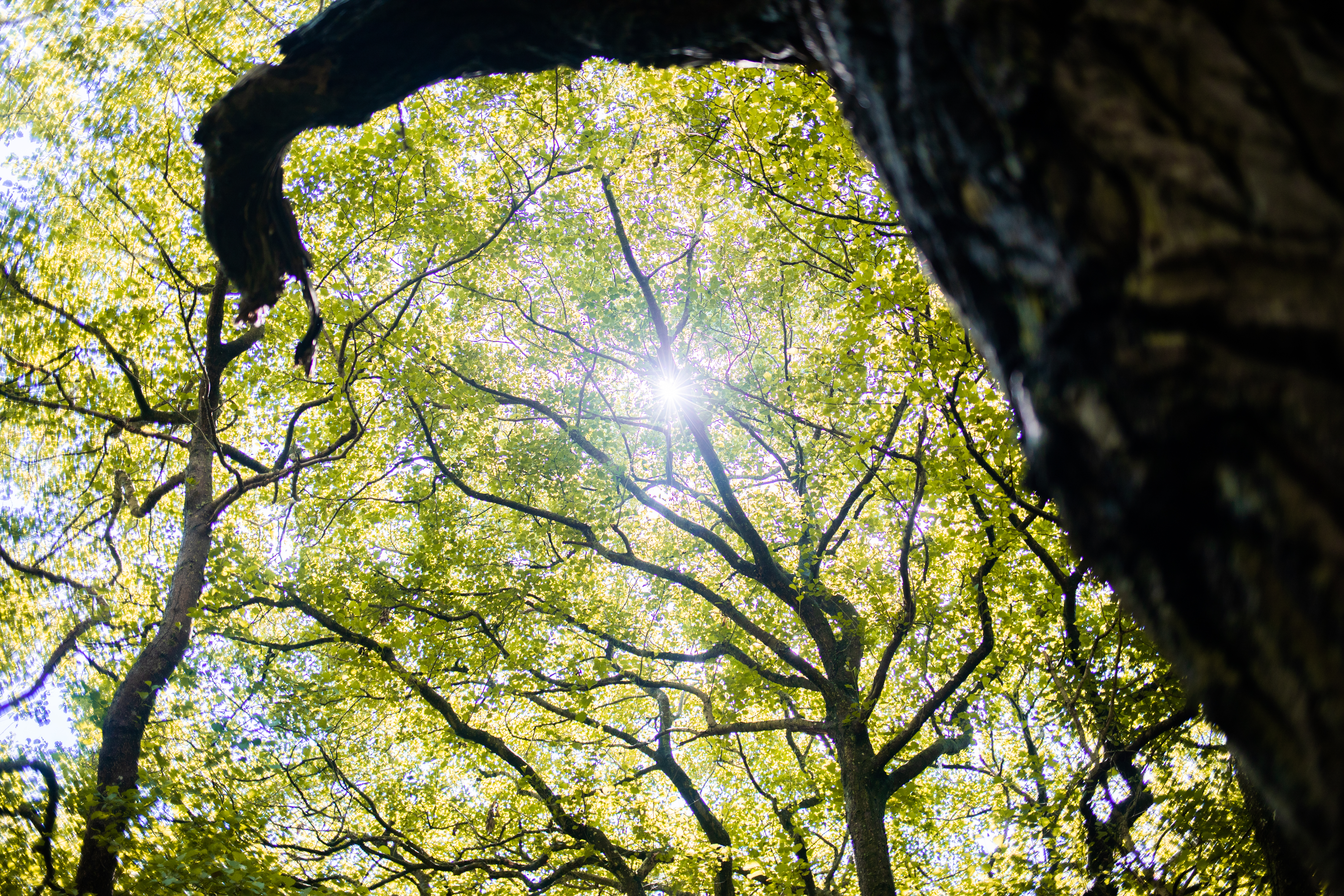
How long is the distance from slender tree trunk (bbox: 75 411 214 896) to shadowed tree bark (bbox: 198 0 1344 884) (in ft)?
28.0

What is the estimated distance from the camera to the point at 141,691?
361 inches

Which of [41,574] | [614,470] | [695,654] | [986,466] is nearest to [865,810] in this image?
[695,654]

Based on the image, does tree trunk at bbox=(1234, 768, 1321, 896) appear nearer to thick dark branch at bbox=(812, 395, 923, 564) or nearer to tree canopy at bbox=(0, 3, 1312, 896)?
tree canopy at bbox=(0, 3, 1312, 896)

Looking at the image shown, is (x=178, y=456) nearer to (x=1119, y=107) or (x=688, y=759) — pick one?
(x=688, y=759)

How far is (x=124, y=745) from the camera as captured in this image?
880 cm

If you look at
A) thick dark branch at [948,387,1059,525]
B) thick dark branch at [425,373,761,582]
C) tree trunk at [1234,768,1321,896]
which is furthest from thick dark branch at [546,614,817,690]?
tree trunk at [1234,768,1321,896]

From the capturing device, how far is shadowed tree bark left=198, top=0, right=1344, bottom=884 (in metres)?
0.64

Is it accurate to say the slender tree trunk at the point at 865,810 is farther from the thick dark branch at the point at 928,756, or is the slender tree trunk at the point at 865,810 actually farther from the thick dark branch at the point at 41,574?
the thick dark branch at the point at 41,574

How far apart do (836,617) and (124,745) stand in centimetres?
908

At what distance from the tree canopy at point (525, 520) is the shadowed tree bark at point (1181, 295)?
20.1 feet

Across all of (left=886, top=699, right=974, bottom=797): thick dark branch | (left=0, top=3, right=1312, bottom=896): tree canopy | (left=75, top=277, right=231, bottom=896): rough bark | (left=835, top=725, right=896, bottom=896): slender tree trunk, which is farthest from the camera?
(left=886, top=699, right=974, bottom=797): thick dark branch

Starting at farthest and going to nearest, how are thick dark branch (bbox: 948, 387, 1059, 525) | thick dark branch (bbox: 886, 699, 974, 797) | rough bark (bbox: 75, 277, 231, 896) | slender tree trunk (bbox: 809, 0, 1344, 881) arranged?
thick dark branch (bbox: 886, 699, 974, 797), rough bark (bbox: 75, 277, 231, 896), thick dark branch (bbox: 948, 387, 1059, 525), slender tree trunk (bbox: 809, 0, 1344, 881)

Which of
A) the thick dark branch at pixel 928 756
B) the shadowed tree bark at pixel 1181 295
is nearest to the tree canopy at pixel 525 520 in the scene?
the thick dark branch at pixel 928 756

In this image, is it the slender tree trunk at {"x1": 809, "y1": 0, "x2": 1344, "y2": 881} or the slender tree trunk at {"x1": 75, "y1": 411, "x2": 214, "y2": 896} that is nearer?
the slender tree trunk at {"x1": 809, "y1": 0, "x2": 1344, "y2": 881}
